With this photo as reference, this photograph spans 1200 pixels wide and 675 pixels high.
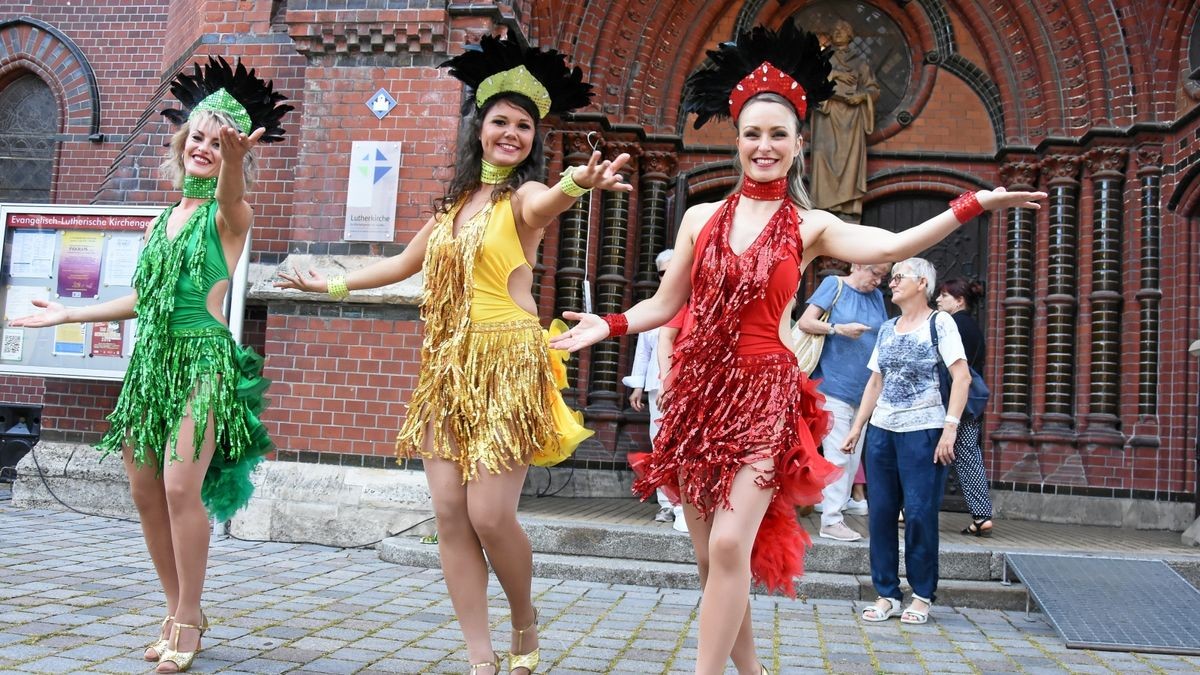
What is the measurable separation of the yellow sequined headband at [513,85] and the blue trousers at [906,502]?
2.91 m

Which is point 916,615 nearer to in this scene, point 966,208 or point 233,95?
point 966,208

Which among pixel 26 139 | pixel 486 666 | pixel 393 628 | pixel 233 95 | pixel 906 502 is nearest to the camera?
pixel 486 666

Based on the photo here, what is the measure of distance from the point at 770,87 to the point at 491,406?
1.43 m

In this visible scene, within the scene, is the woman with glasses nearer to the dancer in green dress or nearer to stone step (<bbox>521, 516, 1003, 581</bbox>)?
stone step (<bbox>521, 516, 1003, 581</bbox>)

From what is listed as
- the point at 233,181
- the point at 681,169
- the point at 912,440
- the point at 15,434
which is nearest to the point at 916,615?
the point at 912,440

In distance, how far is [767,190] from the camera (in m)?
3.47

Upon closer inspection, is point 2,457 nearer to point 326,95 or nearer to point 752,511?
point 326,95

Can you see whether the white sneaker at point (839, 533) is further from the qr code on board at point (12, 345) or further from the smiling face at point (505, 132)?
the qr code on board at point (12, 345)

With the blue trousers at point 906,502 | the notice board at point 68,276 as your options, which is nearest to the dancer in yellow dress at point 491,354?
the blue trousers at point 906,502

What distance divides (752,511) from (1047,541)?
506 centimetres

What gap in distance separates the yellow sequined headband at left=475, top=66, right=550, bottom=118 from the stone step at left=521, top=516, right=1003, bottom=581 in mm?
3541

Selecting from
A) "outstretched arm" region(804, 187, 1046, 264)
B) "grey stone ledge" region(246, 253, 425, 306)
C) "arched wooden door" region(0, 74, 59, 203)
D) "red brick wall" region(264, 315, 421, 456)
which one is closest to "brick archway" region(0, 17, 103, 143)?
"arched wooden door" region(0, 74, 59, 203)

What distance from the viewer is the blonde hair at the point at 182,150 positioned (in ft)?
13.8

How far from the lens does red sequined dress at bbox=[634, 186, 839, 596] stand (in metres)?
3.25
